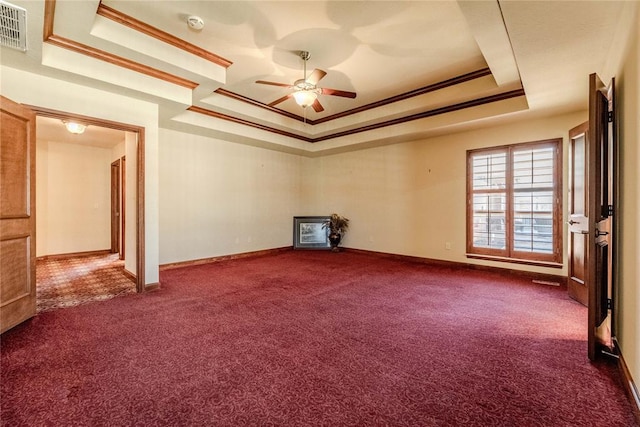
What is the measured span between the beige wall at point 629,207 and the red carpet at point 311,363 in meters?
0.35

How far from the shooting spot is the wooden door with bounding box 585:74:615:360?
2217mm

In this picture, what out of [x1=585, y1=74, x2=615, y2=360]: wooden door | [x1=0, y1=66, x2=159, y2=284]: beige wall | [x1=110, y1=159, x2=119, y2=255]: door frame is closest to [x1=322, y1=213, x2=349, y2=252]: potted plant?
[x1=0, y1=66, x2=159, y2=284]: beige wall

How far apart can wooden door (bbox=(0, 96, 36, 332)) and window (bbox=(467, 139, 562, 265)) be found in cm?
659

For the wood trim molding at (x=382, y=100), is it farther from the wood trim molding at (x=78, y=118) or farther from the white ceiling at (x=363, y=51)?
the wood trim molding at (x=78, y=118)

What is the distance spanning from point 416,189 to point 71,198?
8389 mm

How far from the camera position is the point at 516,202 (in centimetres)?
504

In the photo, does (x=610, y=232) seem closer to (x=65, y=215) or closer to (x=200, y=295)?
(x=200, y=295)

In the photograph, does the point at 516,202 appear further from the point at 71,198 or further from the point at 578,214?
the point at 71,198

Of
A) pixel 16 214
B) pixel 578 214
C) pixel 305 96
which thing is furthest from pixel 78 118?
pixel 578 214

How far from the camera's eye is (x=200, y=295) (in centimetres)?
388

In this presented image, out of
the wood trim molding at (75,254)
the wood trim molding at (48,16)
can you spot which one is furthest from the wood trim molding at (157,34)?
the wood trim molding at (75,254)

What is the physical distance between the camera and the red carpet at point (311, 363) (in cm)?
166

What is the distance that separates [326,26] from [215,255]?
4995 mm

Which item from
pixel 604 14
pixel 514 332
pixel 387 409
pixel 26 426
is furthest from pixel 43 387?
pixel 604 14
